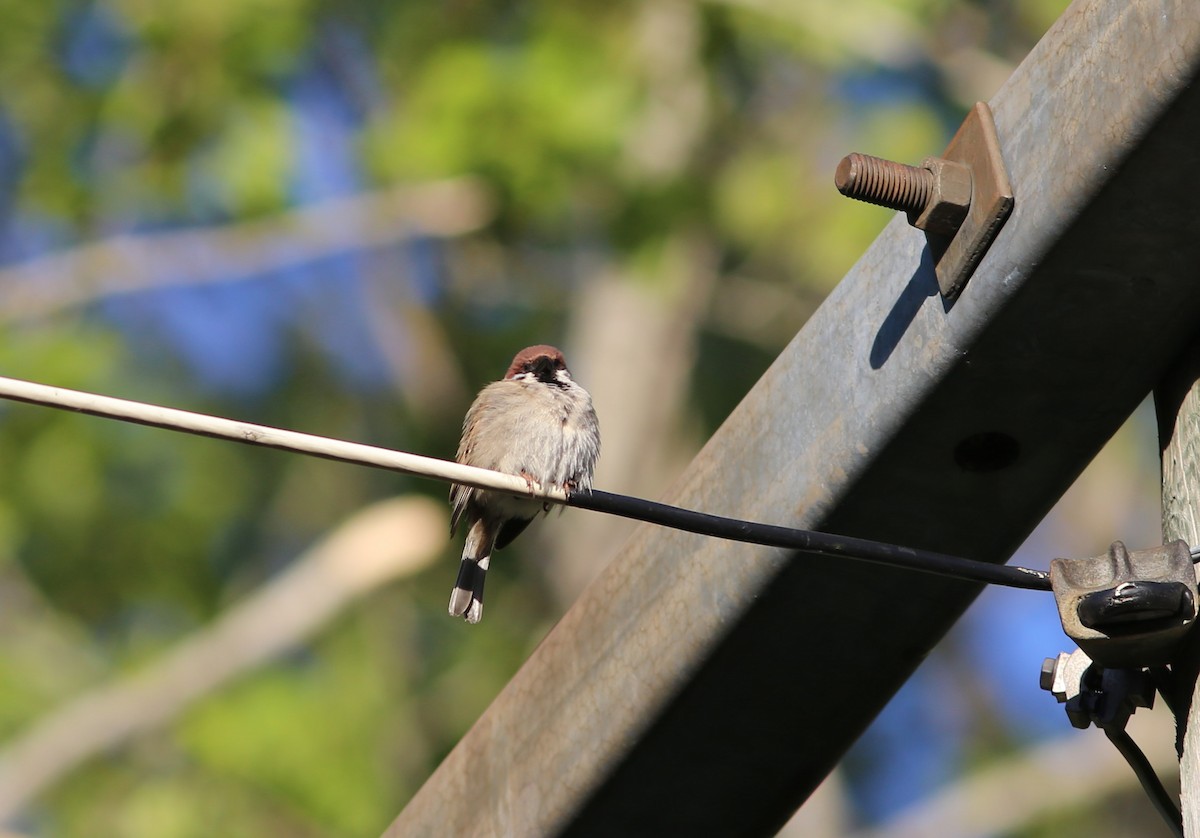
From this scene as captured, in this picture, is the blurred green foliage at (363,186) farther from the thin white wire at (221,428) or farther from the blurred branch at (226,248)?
the thin white wire at (221,428)

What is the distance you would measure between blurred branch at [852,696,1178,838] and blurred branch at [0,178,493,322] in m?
5.29

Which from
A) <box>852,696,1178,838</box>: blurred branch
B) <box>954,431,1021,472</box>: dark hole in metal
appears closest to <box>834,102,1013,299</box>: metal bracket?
<box>954,431,1021,472</box>: dark hole in metal

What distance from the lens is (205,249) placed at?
377 inches

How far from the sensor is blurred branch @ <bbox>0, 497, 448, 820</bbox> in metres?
7.99

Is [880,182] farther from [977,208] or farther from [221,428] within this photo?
[221,428]

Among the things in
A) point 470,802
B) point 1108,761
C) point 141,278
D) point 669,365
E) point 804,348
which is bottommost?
point 470,802

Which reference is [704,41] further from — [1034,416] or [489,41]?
[1034,416]

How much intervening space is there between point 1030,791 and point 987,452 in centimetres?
855

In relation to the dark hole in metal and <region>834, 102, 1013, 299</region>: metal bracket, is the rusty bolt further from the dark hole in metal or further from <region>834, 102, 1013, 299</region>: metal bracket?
the dark hole in metal

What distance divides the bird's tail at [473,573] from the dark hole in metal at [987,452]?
298 cm

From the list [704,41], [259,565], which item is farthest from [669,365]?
[259,565]

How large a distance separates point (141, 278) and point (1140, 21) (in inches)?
330

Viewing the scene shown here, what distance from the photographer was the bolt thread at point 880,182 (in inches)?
101

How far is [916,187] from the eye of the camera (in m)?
2.62
